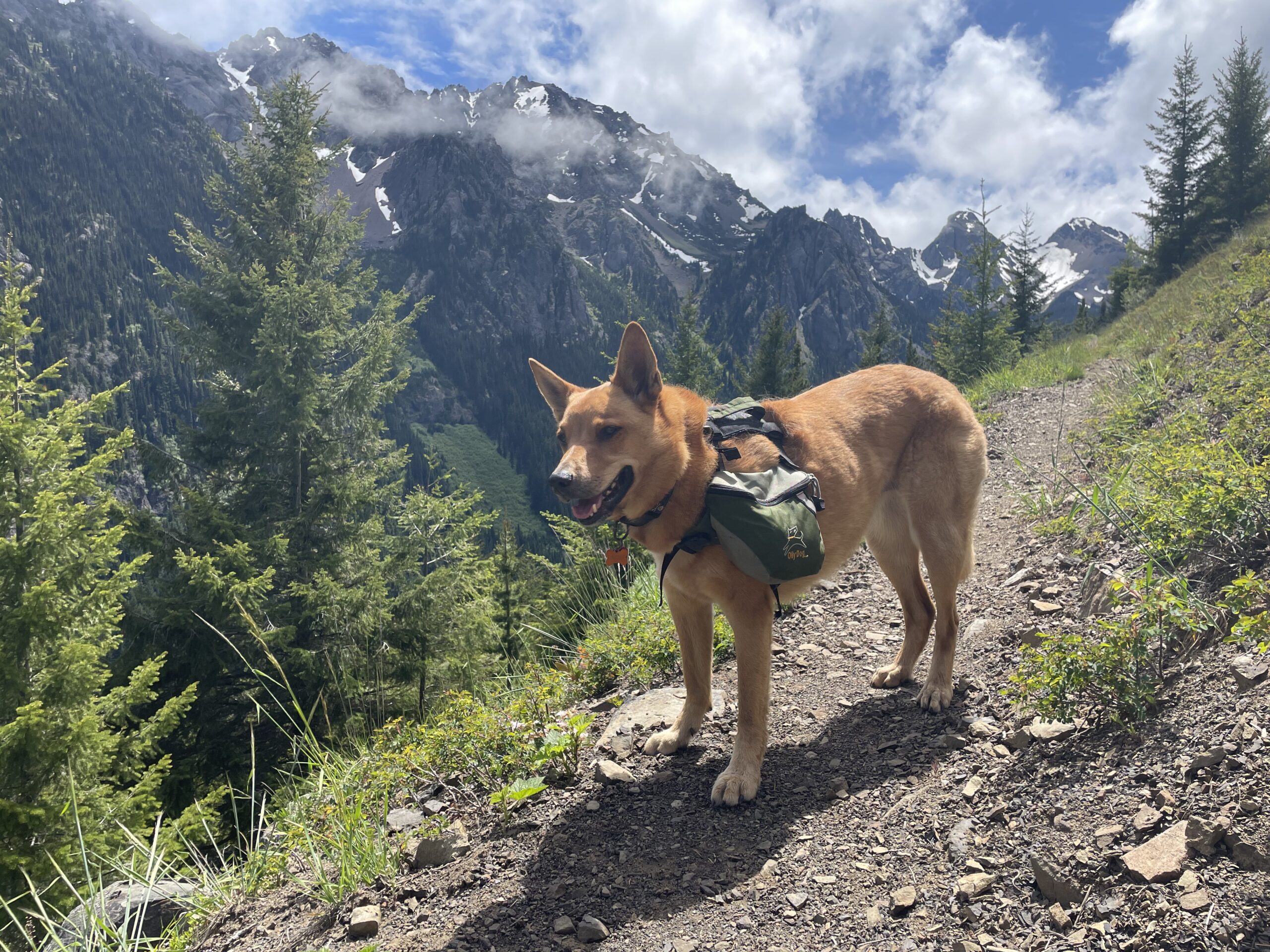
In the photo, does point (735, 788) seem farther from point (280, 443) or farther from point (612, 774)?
point (280, 443)

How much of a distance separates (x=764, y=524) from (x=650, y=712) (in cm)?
174

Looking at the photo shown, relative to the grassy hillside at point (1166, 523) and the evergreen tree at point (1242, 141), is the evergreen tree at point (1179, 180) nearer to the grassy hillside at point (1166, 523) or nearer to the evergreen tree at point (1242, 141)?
the evergreen tree at point (1242, 141)

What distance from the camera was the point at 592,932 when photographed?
2605mm

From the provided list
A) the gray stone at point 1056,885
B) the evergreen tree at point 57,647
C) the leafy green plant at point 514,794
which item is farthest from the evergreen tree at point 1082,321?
the evergreen tree at point 57,647

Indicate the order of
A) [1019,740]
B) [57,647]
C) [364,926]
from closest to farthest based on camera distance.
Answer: [364,926]
[1019,740]
[57,647]

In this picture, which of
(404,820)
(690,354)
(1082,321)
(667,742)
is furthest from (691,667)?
(1082,321)

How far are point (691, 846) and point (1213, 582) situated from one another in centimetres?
275

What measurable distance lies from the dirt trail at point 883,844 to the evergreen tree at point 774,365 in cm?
2915

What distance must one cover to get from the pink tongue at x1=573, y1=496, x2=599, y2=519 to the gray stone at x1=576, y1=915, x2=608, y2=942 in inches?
67.6

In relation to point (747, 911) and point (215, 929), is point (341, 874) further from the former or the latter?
point (747, 911)

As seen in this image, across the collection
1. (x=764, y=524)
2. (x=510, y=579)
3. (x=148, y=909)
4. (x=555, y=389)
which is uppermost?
(x=555, y=389)

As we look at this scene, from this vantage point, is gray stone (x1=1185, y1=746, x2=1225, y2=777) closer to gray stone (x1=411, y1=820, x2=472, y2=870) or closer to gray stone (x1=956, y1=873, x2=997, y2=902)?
gray stone (x1=956, y1=873, x2=997, y2=902)

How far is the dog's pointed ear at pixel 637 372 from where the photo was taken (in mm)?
3652

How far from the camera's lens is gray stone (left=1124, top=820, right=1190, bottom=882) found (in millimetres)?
1978
